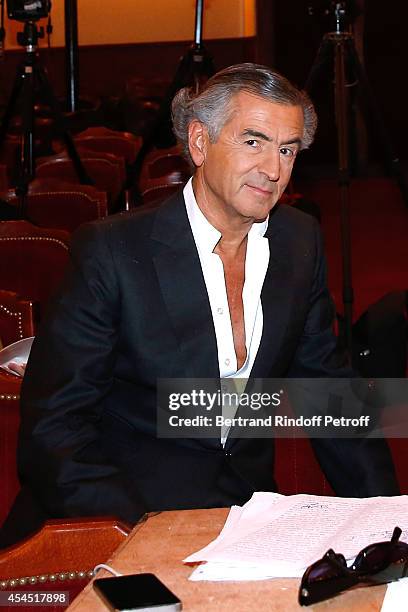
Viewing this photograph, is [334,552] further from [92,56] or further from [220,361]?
[92,56]

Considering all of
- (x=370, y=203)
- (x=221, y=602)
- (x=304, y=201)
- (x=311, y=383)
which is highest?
(x=221, y=602)

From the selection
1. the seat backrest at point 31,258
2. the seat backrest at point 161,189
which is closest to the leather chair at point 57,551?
the seat backrest at point 31,258

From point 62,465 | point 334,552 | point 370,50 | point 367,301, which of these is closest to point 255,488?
point 62,465

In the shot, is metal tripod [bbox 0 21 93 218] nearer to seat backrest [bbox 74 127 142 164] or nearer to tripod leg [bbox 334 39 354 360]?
tripod leg [bbox 334 39 354 360]

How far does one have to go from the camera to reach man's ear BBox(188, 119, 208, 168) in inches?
73.0

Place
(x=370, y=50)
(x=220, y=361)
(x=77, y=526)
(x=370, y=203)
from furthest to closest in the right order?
(x=370, y=50) → (x=370, y=203) → (x=220, y=361) → (x=77, y=526)

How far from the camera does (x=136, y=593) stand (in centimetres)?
106

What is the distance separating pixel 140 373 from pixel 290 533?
2.08 ft

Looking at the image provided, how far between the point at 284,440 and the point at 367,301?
252 cm

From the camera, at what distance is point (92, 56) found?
1066 centimetres

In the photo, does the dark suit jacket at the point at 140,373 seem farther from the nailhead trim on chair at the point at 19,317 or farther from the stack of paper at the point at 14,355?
the nailhead trim on chair at the point at 19,317

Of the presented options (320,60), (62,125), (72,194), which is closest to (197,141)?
(320,60)

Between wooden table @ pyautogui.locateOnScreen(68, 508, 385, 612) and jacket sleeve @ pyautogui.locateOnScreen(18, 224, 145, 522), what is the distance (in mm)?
392

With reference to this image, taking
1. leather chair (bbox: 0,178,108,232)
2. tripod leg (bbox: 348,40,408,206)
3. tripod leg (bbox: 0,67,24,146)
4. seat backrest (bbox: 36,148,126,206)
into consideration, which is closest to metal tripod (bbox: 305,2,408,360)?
tripod leg (bbox: 348,40,408,206)
